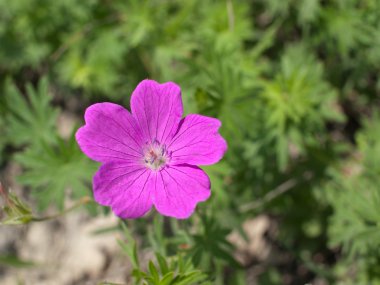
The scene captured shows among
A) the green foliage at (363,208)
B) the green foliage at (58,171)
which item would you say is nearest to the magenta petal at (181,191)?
the green foliage at (58,171)

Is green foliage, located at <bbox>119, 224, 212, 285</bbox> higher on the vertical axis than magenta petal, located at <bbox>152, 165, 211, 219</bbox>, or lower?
lower

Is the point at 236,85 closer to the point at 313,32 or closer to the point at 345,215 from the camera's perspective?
the point at 345,215

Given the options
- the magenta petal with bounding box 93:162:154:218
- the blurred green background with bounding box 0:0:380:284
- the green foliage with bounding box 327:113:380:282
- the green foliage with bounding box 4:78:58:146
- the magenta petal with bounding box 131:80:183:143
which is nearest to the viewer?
the magenta petal with bounding box 93:162:154:218

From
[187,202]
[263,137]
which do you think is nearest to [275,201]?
[263,137]

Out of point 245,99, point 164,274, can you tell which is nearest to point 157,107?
point 164,274

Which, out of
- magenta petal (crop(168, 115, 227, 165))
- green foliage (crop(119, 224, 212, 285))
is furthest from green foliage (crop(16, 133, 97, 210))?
magenta petal (crop(168, 115, 227, 165))

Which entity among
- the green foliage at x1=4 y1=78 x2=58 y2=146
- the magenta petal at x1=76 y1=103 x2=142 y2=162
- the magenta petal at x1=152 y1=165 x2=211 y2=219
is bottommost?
the magenta petal at x1=152 y1=165 x2=211 y2=219

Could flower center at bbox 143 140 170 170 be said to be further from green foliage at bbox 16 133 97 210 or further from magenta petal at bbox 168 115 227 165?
green foliage at bbox 16 133 97 210
